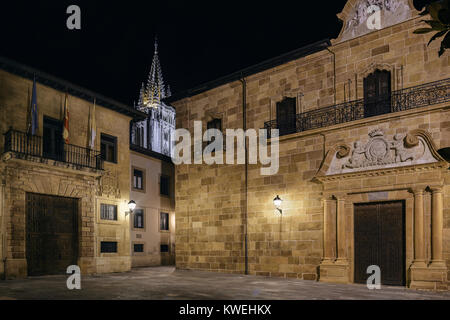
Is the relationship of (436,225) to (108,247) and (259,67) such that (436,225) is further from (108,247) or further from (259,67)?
(108,247)

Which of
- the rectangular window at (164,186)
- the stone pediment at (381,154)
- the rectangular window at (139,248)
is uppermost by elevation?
the stone pediment at (381,154)

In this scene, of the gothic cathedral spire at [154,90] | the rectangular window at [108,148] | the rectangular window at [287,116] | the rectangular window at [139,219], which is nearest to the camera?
the rectangular window at [287,116]

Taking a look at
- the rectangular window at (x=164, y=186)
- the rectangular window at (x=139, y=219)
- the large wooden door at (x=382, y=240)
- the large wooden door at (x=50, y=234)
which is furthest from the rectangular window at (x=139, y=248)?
the large wooden door at (x=382, y=240)

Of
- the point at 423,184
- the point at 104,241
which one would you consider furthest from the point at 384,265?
the point at 104,241

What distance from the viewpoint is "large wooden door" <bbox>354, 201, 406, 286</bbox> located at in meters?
13.6

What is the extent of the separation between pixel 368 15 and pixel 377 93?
3028 millimetres

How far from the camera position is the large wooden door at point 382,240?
13602 mm

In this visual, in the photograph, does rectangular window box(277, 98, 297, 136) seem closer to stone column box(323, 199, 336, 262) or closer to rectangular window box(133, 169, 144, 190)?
stone column box(323, 199, 336, 262)

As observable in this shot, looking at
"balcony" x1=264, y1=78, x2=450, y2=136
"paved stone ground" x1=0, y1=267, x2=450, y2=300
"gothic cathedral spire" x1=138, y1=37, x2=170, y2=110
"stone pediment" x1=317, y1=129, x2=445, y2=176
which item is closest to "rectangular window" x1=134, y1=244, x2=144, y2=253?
"balcony" x1=264, y1=78, x2=450, y2=136

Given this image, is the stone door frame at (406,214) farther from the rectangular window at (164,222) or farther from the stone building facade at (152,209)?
the rectangular window at (164,222)

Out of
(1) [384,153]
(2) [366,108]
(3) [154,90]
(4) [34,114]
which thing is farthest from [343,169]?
(3) [154,90]

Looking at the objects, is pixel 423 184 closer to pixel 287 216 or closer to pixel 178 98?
pixel 287 216

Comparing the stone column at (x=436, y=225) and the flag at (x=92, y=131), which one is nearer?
the stone column at (x=436, y=225)

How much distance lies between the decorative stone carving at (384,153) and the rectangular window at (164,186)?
15.6 metres
